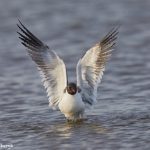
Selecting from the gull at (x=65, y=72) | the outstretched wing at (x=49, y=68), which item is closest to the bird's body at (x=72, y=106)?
the gull at (x=65, y=72)

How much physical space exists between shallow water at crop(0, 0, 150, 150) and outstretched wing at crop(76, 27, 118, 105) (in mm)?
322

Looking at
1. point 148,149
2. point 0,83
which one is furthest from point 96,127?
point 0,83

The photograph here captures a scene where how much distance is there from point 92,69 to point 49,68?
0.65m

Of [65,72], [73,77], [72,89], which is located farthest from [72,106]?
[73,77]

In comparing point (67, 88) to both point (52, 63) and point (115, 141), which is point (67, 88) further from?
point (115, 141)

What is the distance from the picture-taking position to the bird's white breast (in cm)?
1206

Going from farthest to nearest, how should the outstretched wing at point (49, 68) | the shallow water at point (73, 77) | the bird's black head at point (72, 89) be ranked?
the outstretched wing at point (49, 68), the bird's black head at point (72, 89), the shallow water at point (73, 77)

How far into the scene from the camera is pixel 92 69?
496 inches

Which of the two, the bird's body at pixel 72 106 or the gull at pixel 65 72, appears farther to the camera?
the gull at pixel 65 72

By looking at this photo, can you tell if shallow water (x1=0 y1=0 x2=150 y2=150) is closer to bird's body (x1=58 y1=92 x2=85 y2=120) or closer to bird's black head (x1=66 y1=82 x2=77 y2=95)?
bird's body (x1=58 y1=92 x2=85 y2=120)

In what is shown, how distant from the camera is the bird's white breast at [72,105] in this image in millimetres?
12063

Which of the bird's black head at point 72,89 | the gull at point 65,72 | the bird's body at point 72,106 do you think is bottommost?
the bird's body at point 72,106

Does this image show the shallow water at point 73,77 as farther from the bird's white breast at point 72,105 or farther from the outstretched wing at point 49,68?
the outstretched wing at point 49,68

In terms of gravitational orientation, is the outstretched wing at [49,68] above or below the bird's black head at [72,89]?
above
